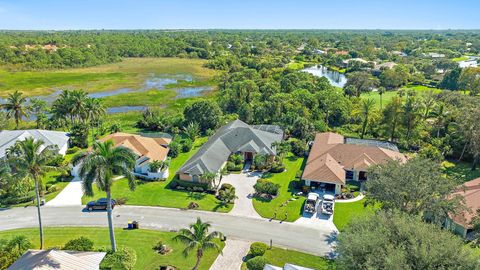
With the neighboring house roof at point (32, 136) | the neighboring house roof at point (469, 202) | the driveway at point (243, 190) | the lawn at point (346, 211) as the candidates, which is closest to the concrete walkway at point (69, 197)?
the neighboring house roof at point (32, 136)

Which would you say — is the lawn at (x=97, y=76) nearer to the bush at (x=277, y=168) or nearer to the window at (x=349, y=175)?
the bush at (x=277, y=168)

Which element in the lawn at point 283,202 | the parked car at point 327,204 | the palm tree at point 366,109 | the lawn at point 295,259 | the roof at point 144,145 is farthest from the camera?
the palm tree at point 366,109

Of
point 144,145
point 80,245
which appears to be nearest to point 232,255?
point 80,245

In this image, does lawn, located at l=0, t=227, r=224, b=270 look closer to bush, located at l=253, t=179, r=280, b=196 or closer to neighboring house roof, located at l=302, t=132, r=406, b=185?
bush, located at l=253, t=179, r=280, b=196

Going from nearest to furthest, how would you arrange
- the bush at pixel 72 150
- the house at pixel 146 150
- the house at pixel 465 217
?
the house at pixel 465 217
the house at pixel 146 150
the bush at pixel 72 150

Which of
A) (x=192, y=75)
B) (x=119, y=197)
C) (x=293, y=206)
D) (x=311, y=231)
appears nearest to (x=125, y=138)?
(x=119, y=197)

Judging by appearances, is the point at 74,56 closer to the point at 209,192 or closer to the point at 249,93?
the point at 249,93

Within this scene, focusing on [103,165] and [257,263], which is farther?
[257,263]

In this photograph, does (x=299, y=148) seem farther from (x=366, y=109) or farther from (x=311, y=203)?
(x=311, y=203)
